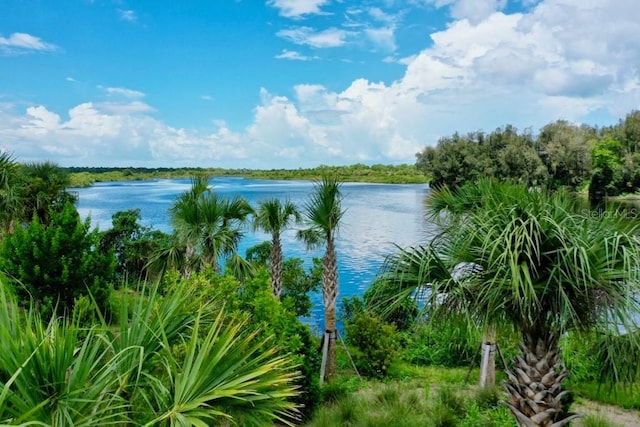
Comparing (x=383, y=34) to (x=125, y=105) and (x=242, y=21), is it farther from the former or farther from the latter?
(x=125, y=105)

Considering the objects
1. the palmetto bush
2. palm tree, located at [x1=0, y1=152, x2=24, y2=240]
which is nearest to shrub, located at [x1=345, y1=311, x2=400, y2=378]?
the palmetto bush

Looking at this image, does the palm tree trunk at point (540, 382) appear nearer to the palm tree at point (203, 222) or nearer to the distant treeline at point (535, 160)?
the palm tree at point (203, 222)

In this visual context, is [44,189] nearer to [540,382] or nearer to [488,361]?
[488,361]

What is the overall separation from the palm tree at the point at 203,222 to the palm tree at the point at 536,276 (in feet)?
24.2

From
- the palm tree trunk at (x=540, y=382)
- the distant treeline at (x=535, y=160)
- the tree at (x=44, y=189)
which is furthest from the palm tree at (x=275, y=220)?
the distant treeline at (x=535, y=160)

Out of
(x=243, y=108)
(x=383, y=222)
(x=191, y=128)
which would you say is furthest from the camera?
(x=191, y=128)

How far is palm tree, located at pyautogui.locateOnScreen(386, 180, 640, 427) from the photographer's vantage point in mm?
4477

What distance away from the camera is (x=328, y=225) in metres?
10.0

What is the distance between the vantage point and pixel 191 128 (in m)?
60.9

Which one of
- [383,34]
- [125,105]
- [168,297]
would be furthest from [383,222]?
[168,297]

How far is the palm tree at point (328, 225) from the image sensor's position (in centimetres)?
990

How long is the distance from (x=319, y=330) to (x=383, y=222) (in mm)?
24109

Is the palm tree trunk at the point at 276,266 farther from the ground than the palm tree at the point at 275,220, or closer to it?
closer to it

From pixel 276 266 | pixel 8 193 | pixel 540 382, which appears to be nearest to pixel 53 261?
pixel 8 193
